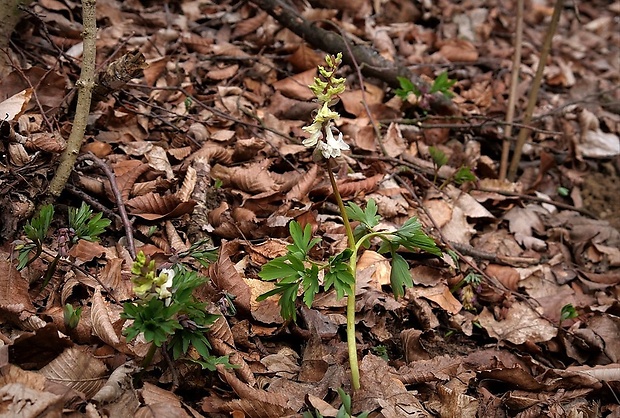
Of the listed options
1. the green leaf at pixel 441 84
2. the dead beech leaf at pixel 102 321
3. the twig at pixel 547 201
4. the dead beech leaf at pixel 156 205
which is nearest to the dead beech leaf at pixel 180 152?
the dead beech leaf at pixel 156 205

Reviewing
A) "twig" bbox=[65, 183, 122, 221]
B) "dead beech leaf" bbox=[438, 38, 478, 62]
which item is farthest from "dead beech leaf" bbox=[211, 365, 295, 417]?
"dead beech leaf" bbox=[438, 38, 478, 62]

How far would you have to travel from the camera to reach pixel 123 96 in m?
2.99

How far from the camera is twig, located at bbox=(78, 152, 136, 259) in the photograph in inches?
87.7

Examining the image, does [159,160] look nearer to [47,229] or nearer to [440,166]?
[47,229]

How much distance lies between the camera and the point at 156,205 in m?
2.44

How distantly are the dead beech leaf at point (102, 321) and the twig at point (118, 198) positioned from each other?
27cm

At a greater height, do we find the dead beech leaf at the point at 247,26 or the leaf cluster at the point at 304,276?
the leaf cluster at the point at 304,276

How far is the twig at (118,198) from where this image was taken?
7.31 feet

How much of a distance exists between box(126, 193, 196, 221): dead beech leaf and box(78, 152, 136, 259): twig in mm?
64

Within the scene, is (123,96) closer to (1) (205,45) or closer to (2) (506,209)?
(1) (205,45)

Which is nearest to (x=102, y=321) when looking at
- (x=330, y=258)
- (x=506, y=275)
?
(x=330, y=258)

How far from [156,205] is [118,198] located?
0.61 feet

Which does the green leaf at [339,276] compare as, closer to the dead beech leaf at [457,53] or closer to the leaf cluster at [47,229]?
the leaf cluster at [47,229]

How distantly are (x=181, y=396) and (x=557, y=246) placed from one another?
7.71 feet
